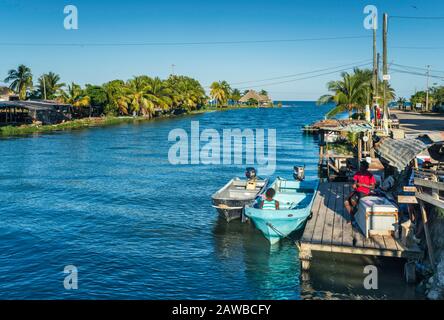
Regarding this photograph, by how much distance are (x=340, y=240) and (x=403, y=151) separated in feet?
12.6

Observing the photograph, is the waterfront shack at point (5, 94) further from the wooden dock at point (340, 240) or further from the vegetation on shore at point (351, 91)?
the wooden dock at point (340, 240)

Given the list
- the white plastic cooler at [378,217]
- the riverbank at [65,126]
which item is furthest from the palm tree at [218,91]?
the white plastic cooler at [378,217]

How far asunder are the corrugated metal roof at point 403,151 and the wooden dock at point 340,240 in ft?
8.26

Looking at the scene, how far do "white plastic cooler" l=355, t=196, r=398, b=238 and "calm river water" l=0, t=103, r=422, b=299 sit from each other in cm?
148

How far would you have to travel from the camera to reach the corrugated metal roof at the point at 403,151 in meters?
14.0

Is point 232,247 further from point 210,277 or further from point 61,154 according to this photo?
point 61,154

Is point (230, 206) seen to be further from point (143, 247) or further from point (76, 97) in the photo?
point (76, 97)

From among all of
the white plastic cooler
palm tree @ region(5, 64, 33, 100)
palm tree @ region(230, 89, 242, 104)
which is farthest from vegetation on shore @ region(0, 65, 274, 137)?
palm tree @ region(230, 89, 242, 104)

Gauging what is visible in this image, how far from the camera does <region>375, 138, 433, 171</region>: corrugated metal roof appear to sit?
550 inches

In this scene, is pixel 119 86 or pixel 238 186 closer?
pixel 238 186

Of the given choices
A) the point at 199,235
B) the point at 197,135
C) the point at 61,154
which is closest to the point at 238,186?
the point at 199,235

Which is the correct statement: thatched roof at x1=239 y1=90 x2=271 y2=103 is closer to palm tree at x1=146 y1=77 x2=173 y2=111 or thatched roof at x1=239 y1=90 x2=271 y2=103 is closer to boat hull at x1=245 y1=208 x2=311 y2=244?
palm tree at x1=146 y1=77 x2=173 y2=111

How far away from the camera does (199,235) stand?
19.3 metres
